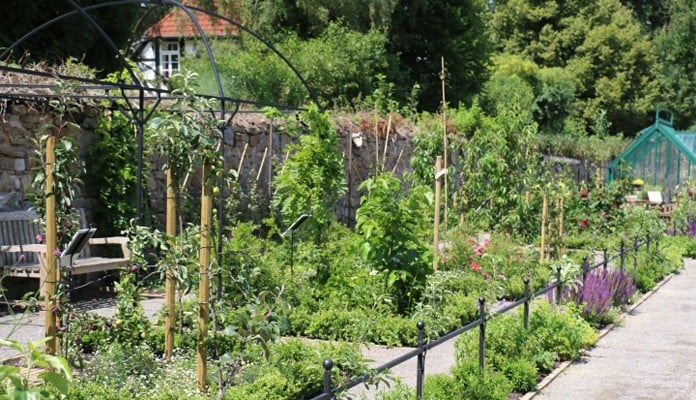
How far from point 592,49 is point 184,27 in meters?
19.5

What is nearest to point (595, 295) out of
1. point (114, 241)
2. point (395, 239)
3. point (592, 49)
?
point (395, 239)

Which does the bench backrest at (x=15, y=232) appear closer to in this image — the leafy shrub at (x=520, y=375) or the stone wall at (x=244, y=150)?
the stone wall at (x=244, y=150)

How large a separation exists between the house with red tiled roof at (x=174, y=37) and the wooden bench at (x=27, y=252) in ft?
37.4

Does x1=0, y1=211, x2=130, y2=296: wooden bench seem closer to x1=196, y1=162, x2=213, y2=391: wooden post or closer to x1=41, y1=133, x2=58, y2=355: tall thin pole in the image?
x1=41, y1=133, x2=58, y2=355: tall thin pole

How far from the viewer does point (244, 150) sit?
39.2 ft

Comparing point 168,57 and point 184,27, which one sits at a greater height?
point 184,27

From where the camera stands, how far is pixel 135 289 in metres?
6.11

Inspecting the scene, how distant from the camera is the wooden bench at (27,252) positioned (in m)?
8.38

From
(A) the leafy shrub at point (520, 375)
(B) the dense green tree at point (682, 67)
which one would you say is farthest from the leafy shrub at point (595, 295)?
(B) the dense green tree at point (682, 67)

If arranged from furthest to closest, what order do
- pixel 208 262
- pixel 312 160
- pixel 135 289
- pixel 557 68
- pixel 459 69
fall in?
pixel 557 68 < pixel 459 69 < pixel 312 160 < pixel 135 289 < pixel 208 262

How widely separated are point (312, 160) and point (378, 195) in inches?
54.5

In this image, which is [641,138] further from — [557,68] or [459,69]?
[557,68]

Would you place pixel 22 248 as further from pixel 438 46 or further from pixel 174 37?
pixel 174 37

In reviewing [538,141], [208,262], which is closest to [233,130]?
[208,262]
